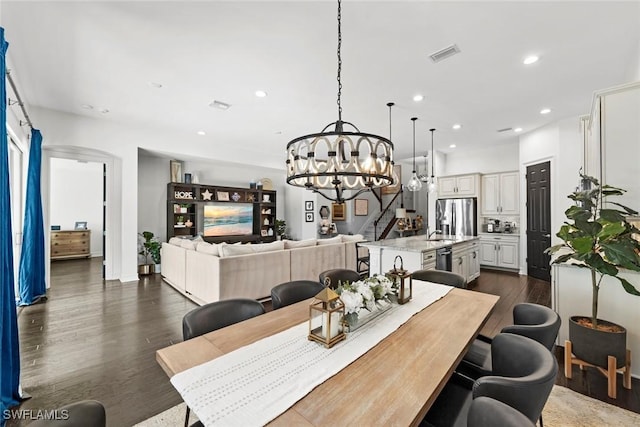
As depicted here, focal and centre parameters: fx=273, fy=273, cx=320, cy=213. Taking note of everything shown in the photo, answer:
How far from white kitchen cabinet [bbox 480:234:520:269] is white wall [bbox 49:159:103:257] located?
11.3 m

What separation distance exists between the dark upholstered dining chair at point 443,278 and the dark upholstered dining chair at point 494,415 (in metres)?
1.90

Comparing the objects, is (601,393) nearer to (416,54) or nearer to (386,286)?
(386,286)

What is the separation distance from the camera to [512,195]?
6586 mm

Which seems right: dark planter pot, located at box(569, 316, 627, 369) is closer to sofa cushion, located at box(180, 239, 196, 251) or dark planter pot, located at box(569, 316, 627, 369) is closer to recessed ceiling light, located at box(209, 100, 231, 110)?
sofa cushion, located at box(180, 239, 196, 251)

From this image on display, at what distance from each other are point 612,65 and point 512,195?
3.73 meters

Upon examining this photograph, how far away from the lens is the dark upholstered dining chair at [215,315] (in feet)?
5.48

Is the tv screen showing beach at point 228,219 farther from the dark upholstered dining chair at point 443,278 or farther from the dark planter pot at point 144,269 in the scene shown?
the dark upholstered dining chair at point 443,278

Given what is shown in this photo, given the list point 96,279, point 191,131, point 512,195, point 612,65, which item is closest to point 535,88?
point 612,65

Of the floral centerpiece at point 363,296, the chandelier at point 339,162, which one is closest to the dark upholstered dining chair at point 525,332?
the floral centerpiece at point 363,296

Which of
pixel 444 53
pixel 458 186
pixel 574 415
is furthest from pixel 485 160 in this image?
pixel 574 415

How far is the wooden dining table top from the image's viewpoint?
937mm

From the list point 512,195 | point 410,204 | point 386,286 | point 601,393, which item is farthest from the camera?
point 410,204

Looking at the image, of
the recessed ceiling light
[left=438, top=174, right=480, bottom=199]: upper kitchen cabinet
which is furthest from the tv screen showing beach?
[left=438, top=174, right=480, bottom=199]: upper kitchen cabinet

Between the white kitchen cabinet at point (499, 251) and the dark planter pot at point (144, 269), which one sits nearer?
the dark planter pot at point (144, 269)
